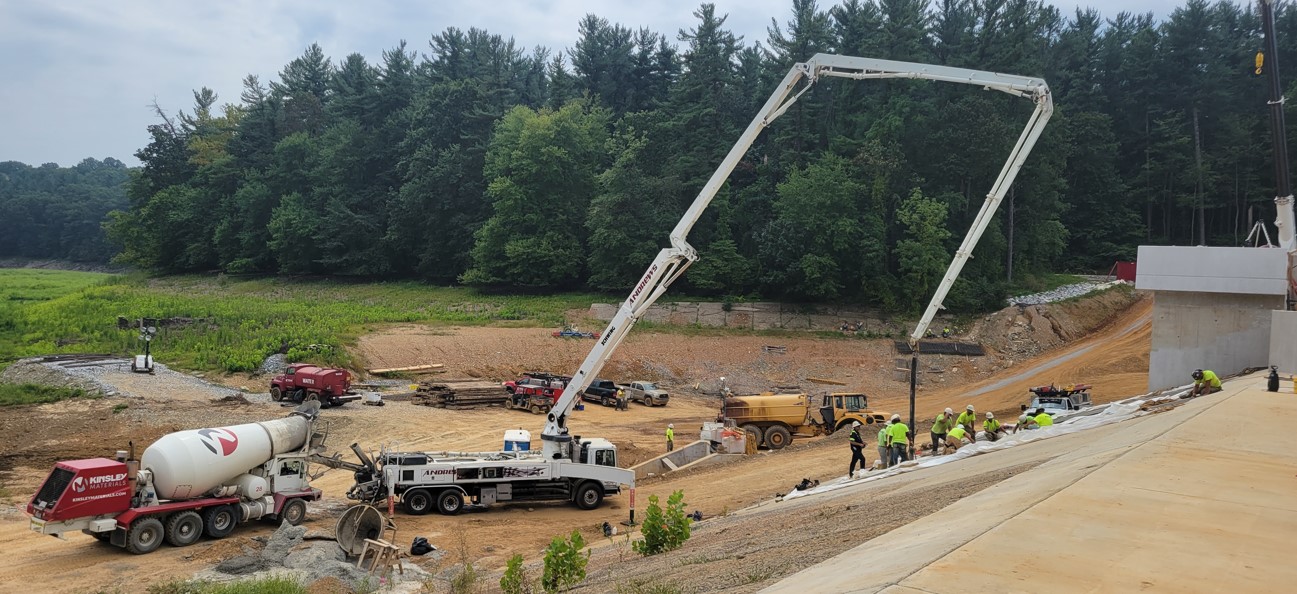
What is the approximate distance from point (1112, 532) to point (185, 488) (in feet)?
53.8

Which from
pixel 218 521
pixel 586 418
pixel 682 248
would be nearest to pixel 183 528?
pixel 218 521

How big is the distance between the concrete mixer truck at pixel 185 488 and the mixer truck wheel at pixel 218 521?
0.07 ft

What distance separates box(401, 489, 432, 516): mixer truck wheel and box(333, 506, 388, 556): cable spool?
148 inches

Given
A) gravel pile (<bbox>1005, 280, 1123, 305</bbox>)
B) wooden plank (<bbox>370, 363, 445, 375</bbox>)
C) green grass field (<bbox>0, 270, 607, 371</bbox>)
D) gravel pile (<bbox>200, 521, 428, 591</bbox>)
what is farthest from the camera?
gravel pile (<bbox>1005, 280, 1123, 305</bbox>)

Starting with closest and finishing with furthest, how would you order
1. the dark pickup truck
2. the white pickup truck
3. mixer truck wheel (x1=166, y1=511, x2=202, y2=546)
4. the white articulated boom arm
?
mixer truck wheel (x1=166, y1=511, x2=202, y2=546) < the white articulated boom arm < the dark pickup truck < the white pickup truck

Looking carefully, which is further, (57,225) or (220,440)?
(57,225)

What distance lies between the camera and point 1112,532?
9.09m

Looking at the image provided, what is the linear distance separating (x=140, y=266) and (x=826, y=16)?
76.3 metres

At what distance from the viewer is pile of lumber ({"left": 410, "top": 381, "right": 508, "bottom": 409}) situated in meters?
37.1

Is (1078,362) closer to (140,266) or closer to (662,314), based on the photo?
(662,314)

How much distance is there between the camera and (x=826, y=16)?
228 ft

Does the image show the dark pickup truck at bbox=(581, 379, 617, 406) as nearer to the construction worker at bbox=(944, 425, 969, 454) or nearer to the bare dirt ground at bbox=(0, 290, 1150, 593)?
the bare dirt ground at bbox=(0, 290, 1150, 593)

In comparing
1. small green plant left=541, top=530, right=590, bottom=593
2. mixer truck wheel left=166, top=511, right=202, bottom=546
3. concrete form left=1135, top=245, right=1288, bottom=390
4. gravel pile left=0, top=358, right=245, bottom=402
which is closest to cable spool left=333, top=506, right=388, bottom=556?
mixer truck wheel left=166, top=511, right=202, bottom=546

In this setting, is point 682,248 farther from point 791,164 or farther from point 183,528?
point 791,164
